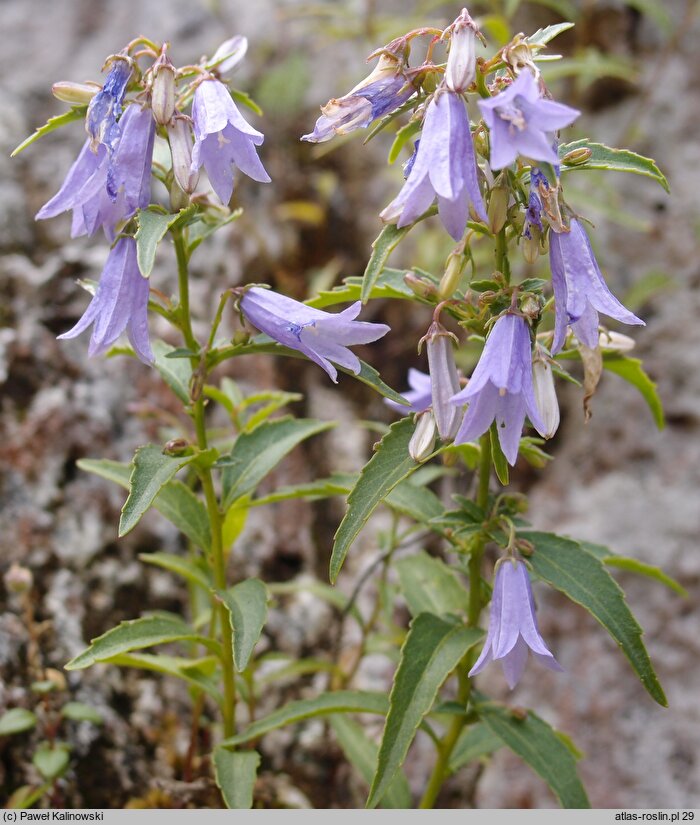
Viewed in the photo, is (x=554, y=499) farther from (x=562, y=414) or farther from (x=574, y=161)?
(x=574, y=161)

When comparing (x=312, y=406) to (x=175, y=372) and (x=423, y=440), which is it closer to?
(x=175, y=372)

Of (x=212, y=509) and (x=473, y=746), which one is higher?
(x=212, y=509)

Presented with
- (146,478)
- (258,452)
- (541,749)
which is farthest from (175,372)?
(541,749)

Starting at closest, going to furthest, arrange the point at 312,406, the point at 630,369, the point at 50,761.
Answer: the point at 630,369, the point at 50,761, the point at 312,406

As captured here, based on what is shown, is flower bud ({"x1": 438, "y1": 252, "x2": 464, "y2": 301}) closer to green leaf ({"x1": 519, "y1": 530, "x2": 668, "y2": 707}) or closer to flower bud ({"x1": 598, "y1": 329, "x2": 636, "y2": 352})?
flower bud ({"x1": 598, "y1": 329, "x2": 636, "y2": 352})

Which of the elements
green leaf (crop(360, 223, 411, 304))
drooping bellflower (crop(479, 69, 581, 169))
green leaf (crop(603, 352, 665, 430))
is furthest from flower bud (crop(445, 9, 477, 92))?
green leaf (crop(603, 352, 665, 430))

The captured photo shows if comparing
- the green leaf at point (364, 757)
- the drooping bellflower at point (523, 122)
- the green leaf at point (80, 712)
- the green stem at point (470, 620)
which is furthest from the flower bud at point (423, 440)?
the green leaf at point (80, 712)
